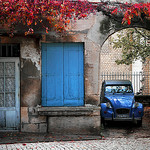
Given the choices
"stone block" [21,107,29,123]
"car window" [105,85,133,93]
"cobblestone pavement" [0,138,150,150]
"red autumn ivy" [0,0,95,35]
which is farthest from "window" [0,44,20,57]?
"car window" [105,85,133,93]

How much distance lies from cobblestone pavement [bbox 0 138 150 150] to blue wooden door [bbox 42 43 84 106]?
5.94 ft

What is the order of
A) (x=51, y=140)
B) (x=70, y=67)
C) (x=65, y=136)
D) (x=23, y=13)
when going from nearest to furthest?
(x=23, y=13) < (x=51, y=140) < (x=65, y=136) < (x=70, y=67)

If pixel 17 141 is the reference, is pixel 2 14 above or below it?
above

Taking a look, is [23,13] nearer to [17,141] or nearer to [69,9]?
[69,9]

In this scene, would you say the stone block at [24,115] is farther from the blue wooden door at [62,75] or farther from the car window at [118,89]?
the car window at [118,89]

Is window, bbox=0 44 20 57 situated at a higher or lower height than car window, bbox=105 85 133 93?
higher

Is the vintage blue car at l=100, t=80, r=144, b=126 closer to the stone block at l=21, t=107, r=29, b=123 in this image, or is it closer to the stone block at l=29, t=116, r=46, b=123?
the stone block at l=29, t=116, r=46, b=123

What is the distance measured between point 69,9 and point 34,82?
2681 mm

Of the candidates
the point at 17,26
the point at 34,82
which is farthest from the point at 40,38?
the point at 34,82

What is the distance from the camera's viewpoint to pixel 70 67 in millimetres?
9586

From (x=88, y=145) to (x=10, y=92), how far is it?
11.0ft

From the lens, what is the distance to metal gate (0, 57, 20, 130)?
9.56 meters

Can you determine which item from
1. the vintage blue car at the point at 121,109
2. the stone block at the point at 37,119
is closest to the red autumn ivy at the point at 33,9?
the stone block at the point at 37,119

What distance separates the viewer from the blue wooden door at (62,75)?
958cm
